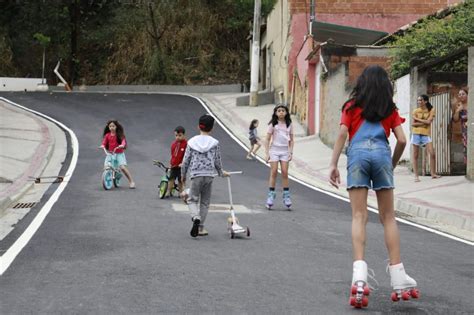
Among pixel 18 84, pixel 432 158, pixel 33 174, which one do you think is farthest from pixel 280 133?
pixel 18 84

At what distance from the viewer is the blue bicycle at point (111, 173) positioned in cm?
1795

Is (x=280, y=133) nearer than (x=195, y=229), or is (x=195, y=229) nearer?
(x=195, y=229)

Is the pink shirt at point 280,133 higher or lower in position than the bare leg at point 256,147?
higher

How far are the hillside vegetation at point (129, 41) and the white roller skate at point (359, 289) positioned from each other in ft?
168

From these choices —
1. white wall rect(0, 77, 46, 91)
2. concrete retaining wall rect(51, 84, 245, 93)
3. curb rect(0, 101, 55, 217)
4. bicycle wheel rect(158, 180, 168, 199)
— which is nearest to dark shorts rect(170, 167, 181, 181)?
bicycle wheel rect(158, 180, 168, 199)

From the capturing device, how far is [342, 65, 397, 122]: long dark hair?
749 cm

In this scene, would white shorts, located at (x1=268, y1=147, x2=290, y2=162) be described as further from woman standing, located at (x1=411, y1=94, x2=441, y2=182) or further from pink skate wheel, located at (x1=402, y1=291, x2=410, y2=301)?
pink skate wheel, located at (x1=402, y1=291, x2=410, y2=301)

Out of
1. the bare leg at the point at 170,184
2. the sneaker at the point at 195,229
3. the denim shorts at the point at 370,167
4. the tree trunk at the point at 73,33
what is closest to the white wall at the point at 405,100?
the bare leg at the point at 170,184

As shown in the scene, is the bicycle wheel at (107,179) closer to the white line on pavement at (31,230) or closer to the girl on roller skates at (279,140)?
the white line on pavement at (31,230)

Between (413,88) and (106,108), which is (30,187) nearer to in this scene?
(413,88)

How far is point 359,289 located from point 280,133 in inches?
345

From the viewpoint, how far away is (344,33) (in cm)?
3459

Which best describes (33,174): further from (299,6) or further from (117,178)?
(299,6)

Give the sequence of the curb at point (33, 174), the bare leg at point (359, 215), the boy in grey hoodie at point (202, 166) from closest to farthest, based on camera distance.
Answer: the bare leg at point (359, 215), the boy in grey hoodie at point (202, 166), the curb at point (33, 174)
